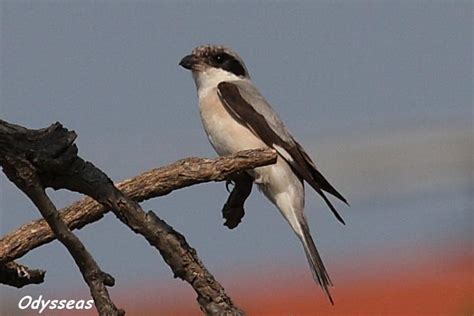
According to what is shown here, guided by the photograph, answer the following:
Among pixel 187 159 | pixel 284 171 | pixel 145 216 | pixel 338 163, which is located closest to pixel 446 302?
pixel 284 171

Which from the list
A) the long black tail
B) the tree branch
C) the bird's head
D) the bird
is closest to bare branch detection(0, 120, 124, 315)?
the tree branch

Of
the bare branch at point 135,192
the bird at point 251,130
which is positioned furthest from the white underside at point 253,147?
Result: the bare branch at point 135,192

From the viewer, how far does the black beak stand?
212 inches

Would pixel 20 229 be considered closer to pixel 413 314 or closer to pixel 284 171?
pixel 284 171

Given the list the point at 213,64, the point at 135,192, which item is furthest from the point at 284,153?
the point at 135,192

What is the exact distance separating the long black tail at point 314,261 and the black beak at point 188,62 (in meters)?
1.09

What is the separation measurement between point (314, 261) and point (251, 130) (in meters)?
0.95

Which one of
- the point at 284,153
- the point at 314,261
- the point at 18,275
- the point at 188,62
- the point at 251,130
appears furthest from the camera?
the point at 188,62

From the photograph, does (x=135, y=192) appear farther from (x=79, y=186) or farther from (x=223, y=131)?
(x=223, y=131)

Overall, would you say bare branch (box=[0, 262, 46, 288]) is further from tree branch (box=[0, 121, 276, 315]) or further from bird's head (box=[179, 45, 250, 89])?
bird's head (box=[179, 45, 250, 89])

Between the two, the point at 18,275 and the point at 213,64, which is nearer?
the point at 18,275

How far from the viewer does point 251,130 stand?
500 centimetres

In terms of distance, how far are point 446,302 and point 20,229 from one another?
2.27m

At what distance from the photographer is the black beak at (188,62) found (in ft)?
17.7
